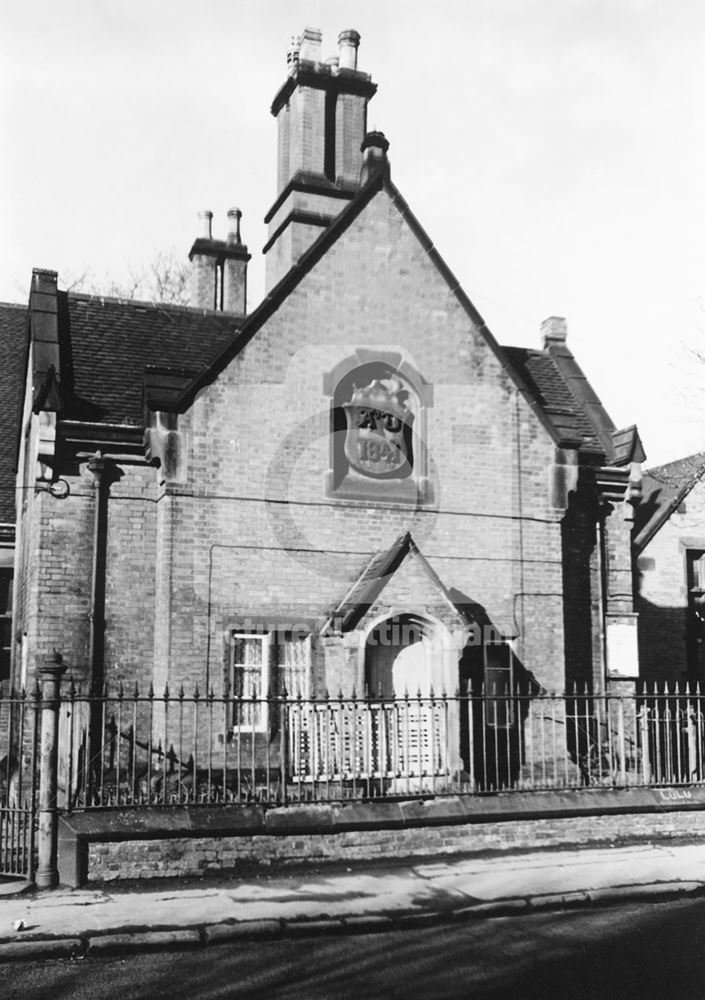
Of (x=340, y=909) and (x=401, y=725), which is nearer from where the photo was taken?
(x=340, y=909)

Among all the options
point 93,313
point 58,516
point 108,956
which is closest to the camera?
point 108,956

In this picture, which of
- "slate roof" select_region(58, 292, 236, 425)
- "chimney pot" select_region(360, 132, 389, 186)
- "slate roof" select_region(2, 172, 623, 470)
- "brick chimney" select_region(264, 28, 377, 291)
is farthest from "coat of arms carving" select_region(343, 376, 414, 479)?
"brick chimney" select_region(264, 28, 377, 291)

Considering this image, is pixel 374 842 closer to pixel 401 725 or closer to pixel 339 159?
pixel 401 725

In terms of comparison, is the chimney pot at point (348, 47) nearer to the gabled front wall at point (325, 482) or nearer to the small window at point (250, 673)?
the gabled front wall at point (325, 482)

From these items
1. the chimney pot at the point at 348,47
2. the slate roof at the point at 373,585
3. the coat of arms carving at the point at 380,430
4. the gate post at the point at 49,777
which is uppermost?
the chimney pot at the point at 348,47

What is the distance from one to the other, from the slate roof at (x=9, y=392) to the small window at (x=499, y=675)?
30.1ft

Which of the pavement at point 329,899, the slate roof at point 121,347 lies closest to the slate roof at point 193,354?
the slate roof at point 121,347

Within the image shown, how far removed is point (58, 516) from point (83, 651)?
209 cm

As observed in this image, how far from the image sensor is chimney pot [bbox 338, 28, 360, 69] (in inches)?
795

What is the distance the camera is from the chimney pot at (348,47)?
20.2m

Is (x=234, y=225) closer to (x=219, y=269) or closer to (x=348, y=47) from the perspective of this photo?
(x=219, y=269)

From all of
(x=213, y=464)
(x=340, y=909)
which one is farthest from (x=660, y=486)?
(x=340, y=909)

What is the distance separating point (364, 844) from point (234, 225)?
1775 centimetres

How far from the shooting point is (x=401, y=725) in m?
15.4
